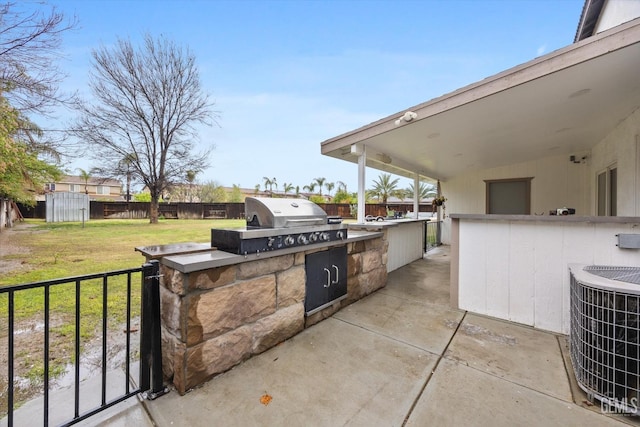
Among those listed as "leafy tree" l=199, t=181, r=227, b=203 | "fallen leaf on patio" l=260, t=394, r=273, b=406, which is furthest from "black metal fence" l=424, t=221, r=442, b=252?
"leafy tree" l=199, t=181, r=227, b=203

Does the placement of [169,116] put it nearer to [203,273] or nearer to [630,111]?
[203,273]

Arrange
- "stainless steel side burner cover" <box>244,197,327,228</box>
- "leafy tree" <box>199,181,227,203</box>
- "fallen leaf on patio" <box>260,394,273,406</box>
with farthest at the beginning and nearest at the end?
"leafy tree" <box>199,181,227,203</box>, "stainless steel side burner cover" <box>244,197,327,228</box>, "fallen leaf on patio" <box>260,394,273,406</box>

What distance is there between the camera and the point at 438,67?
23.2 ft

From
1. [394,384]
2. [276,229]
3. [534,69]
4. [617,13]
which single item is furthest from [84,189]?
[617,13]

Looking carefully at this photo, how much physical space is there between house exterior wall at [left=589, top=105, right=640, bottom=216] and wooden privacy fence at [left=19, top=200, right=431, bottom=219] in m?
11.7

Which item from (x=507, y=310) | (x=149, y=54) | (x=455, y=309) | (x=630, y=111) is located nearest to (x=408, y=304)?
(x=455, y=309)

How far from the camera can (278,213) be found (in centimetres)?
225

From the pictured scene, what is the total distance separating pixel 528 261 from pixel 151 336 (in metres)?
3.56

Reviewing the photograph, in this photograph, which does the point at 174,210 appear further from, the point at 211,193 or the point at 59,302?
the point at 59,302

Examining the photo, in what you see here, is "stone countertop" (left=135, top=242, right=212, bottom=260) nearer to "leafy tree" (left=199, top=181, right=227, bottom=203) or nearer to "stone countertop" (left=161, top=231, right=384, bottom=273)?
"stone countertop" (left=161, top=231, right=384, bottom=273)

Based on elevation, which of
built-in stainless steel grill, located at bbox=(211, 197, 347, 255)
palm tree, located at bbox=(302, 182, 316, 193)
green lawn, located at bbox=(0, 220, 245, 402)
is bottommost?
green lawn, located at bbox=(0, 220, 245, 402)

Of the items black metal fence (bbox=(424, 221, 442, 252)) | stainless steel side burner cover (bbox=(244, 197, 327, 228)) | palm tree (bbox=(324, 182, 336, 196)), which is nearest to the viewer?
stainless steel side burner cover (bbox=(244, 197, 327, 228))

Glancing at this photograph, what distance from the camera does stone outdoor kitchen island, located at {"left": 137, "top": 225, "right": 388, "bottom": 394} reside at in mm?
1675

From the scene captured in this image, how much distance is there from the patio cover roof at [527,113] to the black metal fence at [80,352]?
134 inches
